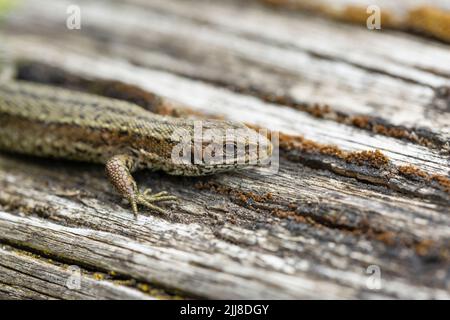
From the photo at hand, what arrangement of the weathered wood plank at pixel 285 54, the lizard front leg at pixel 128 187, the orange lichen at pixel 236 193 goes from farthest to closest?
the weathered wood plank at pixel 285 54, the lizard front leg at pixel 128 187, the orange lichen at pixel 236 193

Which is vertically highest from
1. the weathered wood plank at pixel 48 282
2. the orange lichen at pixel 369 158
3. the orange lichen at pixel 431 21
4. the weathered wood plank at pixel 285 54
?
the orange lichen at pixel 431 21

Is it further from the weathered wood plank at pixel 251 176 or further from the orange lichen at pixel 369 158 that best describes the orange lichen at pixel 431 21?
the orange lichen at pixel 369 158

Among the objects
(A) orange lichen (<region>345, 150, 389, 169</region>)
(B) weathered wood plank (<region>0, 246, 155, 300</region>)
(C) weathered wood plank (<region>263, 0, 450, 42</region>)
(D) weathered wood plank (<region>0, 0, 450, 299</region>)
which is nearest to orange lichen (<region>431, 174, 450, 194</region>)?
(D) weathered wood plank (<region>0, 0, 450, 299</region>)

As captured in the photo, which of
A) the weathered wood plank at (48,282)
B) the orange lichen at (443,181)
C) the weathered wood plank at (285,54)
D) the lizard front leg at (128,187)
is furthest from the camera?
the weathered wood plank at (285,54)

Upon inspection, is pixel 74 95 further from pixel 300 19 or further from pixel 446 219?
pixel 446 219

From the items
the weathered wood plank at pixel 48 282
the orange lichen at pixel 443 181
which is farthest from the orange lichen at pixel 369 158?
the weathered wood plank at pixel 48 282

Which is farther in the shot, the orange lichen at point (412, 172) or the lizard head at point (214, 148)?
the lizard head at point (214, 148)
